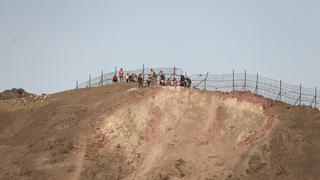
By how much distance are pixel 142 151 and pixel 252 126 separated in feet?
24.4

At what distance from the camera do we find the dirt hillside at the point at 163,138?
111ft

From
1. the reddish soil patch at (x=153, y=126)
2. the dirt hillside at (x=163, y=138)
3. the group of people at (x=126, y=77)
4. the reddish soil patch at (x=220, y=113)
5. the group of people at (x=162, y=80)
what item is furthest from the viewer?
the group of people at (x=126, y=77)

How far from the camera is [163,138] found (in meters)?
37.7

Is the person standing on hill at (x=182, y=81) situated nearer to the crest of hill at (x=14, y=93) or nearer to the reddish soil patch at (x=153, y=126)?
the reddish soil patch at (x=153, y=126)

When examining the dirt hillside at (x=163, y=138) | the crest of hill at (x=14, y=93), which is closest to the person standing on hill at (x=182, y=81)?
the dirt hillside at (x=163, y=138)

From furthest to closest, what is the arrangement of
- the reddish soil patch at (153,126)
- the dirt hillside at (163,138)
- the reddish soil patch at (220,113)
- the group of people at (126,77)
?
the group of people at (126,77), the reddish soil patch at (220,113), the reddish soil patch at (153,126), the dirt hillside at (163,138)

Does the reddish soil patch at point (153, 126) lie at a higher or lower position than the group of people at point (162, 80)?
lower

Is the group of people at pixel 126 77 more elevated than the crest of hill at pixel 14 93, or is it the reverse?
the group of people at pixel 126 77

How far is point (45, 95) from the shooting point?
47.7m

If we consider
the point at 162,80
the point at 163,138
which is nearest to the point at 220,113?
the point at 163,138

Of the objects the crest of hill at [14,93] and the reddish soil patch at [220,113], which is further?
the crest of hill at [14,93]

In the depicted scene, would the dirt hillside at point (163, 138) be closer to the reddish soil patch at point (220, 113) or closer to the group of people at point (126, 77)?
the reddish soil patch at point (220, 113)

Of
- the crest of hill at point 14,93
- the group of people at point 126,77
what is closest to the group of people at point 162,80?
the group of people at point 126,77

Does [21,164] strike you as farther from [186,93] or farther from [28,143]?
[186,93]
